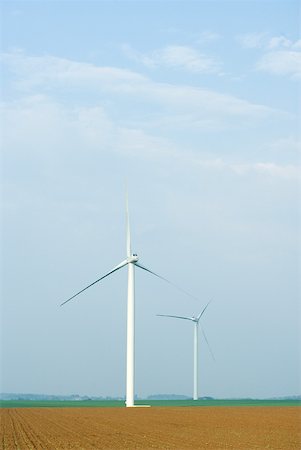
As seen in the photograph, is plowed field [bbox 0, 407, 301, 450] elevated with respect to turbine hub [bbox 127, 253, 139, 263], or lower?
lower

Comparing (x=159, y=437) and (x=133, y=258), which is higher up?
(x=133, y=258)

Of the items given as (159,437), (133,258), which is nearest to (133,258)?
(133,258)

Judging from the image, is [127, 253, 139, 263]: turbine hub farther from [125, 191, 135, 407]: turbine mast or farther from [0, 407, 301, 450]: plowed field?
[0, 407, 301, 450]: plowed field

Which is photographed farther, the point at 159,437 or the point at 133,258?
the point at 133,258

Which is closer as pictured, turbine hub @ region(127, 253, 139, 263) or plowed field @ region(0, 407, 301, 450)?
plowed field @ region(0, 407, 301, 450)

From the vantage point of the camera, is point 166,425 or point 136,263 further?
point 136,263

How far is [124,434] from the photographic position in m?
44.0

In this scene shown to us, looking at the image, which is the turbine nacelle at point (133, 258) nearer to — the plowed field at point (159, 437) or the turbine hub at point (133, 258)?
the turbine hub at point (133, 258)

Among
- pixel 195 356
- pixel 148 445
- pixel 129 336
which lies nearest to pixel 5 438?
pixel 148 445

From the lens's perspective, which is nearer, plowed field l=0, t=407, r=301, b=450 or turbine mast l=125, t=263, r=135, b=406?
plowed field l=0, t=407, r=301, b=450

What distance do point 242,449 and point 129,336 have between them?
47297 mm

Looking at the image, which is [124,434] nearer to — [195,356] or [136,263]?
[136,263]

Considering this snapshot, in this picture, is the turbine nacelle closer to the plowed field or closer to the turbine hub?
the turbine hub

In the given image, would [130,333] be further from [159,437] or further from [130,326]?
[159,437]
